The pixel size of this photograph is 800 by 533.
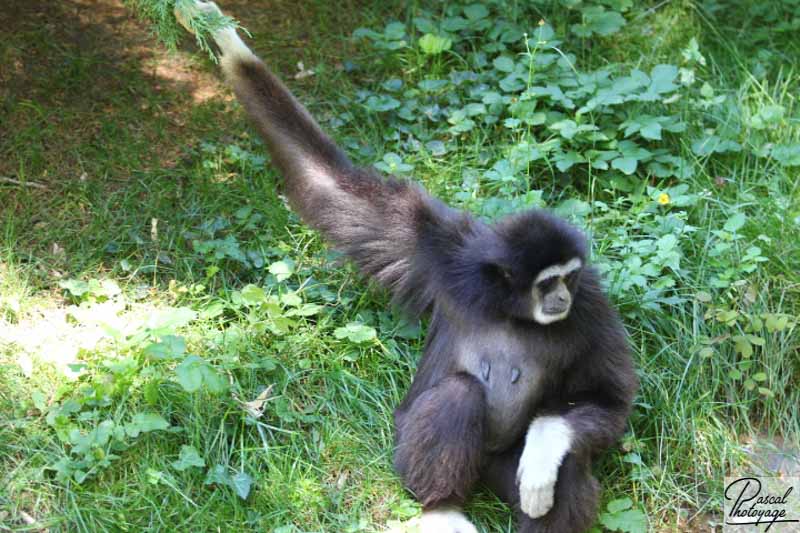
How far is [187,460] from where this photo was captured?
4.69 meters

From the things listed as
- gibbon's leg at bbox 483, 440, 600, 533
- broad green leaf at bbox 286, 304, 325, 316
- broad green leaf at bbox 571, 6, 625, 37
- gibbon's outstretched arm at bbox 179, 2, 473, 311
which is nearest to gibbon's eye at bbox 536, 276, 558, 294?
gibbon's outstretched arm at bbox 179, 2, 473, 311

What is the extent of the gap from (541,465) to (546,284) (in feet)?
2.71

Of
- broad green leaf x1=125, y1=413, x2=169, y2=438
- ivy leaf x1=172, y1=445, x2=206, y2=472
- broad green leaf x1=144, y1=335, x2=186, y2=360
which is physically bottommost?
ivy leaf x1=172, y1=445, x2=206, y2=472

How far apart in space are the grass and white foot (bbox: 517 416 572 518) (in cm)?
45

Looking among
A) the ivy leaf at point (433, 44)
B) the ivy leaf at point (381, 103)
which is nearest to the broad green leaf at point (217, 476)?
the ivy leaf at point (381, 103)

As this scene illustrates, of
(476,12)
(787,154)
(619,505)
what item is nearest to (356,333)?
(619,505)

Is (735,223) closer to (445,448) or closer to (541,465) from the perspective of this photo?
(541,465)

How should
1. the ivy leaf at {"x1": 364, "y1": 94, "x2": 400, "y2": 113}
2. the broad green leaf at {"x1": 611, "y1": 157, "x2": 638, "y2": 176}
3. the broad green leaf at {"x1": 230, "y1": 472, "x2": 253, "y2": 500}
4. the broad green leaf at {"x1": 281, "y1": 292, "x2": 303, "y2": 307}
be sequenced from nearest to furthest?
the broad green leaf at {"x1": 230, "y1": 472, "x2": 253, "y2": 500} → the broad green leaf at {"x1": 281, "y1": 292, "x2": 303, "y2": 307} → the broad green leaf at {"x1": 611, "y1": 157, "x2": 638, "y2": 176} → the ivy leaf at {"x1": 364, "y1": 94, "x2": 400, "y2": 113}

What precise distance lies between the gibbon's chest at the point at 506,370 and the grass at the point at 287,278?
1.69 ft

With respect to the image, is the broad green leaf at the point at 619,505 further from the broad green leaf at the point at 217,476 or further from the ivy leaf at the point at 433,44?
the ivy leaf at the point at 433,44

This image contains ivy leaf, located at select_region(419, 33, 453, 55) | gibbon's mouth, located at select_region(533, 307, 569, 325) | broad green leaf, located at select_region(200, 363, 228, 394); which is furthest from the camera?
ivy leaf, located at select_region(419, 33, 453, 55)

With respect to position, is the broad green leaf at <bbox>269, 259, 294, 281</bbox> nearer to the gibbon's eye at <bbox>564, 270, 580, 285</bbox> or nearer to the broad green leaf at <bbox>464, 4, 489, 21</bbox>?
the gibbon's eye at <bbox>564, 270, 580, 285</bbox>

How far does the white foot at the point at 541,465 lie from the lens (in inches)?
176

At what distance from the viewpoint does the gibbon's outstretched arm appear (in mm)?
4957
